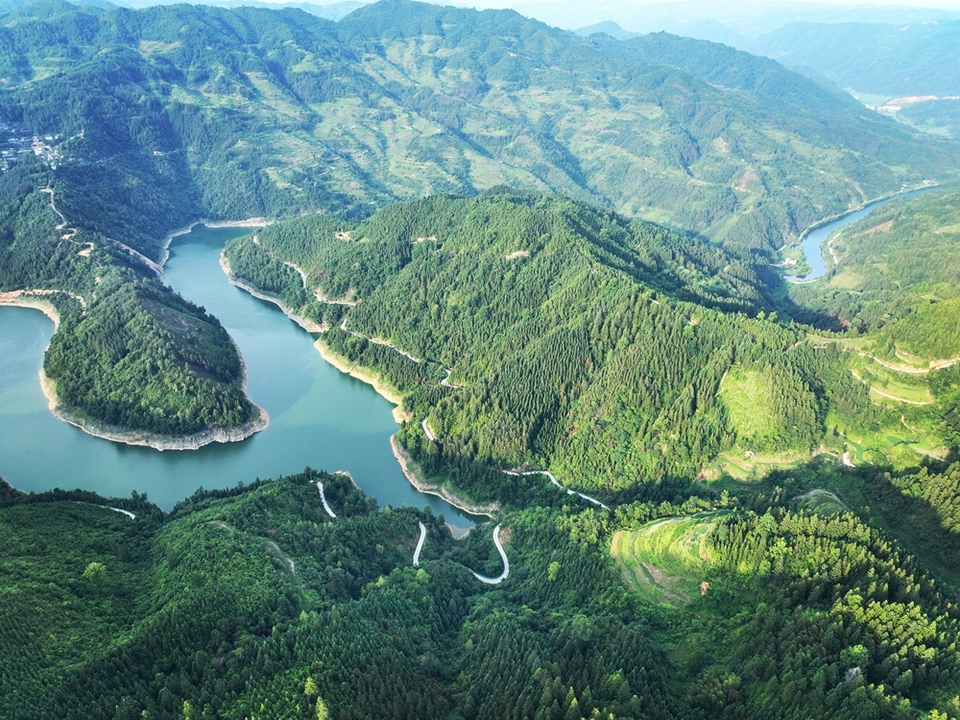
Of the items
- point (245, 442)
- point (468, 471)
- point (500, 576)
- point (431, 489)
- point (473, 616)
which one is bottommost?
point (245, 442)

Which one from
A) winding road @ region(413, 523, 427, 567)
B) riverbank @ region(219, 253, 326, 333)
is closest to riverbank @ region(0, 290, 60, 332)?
riverbank @ region(219, 253, 326, 333)

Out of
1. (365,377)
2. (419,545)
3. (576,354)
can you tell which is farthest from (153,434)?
(576,354)

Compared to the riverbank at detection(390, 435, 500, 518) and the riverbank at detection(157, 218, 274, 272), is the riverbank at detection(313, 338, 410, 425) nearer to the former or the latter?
the riverbank at detection(390, 435, 500, 518)

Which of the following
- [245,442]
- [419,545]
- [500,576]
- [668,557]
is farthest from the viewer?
[245,442]

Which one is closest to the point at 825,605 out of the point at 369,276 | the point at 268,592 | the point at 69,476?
the point at 268,592

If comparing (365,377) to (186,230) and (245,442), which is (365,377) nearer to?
(245,442)

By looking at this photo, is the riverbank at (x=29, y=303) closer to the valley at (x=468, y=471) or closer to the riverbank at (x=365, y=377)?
the valley at (x=468, y=471)

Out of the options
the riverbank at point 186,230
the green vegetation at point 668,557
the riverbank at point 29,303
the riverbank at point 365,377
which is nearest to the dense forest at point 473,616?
the green vegetation at point 668,557
